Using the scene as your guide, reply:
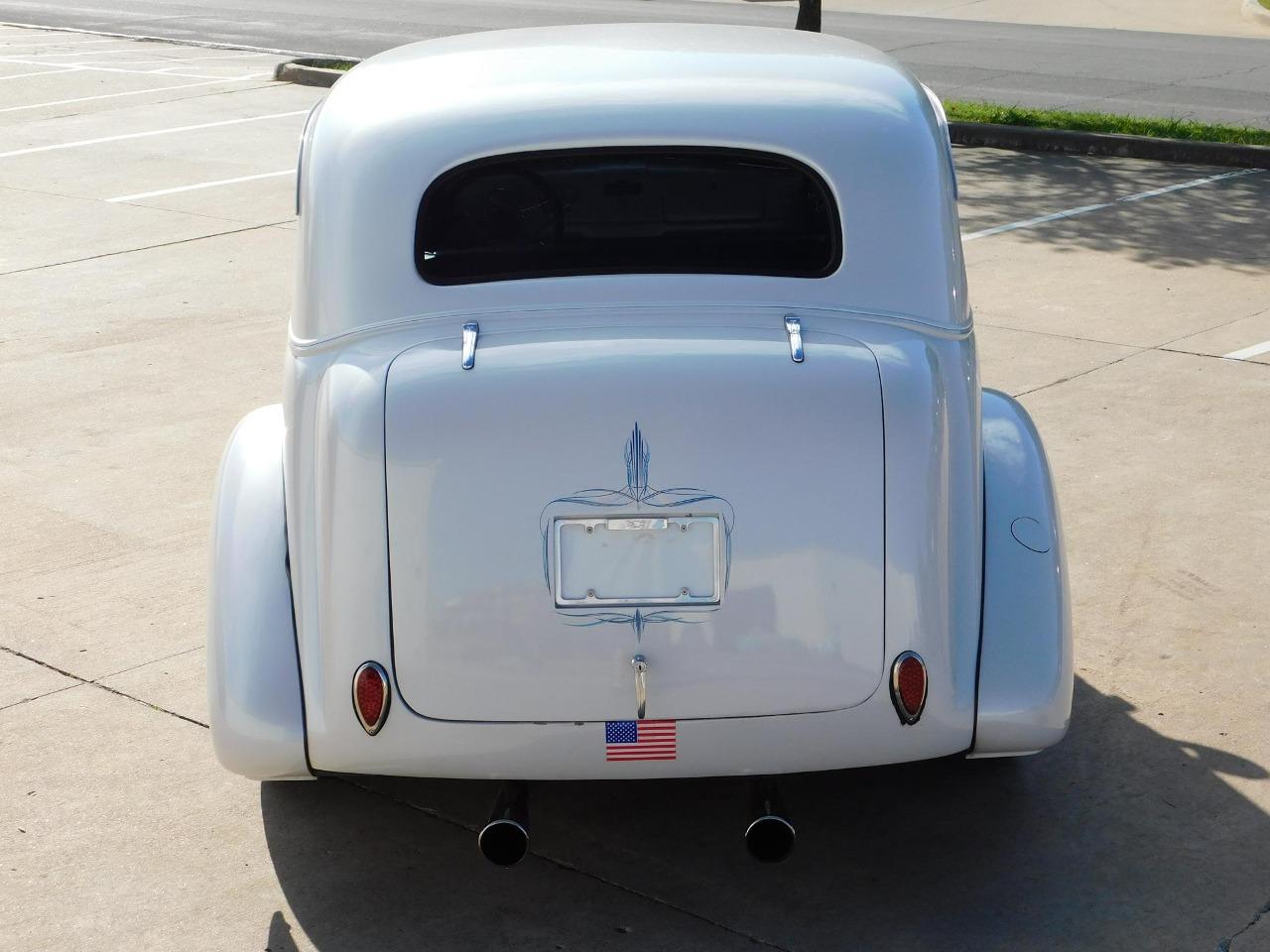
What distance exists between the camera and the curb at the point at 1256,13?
75.4ft

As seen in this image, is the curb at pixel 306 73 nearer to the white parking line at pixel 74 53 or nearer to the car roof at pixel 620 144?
the white parking line at pixel 74 53

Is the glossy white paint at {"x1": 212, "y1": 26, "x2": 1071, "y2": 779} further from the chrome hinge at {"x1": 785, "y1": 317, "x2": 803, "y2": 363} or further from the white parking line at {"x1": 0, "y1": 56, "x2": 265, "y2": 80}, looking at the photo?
the white parking line at {"x1": 0, "y1": 56, "x2": 265, "y2": 80}

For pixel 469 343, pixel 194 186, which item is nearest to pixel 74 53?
pixel 194 186

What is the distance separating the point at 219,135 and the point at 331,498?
461 inches

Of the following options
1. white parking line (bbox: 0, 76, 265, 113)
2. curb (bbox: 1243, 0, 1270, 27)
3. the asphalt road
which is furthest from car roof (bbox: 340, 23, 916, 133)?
curb (bbox: 1243, 0, 1270, 27)

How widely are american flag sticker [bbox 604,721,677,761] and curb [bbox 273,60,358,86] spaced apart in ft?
47.8

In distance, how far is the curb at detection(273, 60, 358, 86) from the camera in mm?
17047

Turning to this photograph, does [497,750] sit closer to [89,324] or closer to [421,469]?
[421,469]

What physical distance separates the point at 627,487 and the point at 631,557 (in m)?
0.15

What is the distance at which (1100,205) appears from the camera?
1105 cm

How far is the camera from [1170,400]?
7.11 meters

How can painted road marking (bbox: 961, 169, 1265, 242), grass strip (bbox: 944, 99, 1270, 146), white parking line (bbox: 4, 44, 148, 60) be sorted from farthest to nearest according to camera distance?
white parking line (bbox: 4, 44, 148, 60) < grass strip (bbox: 944, 99, 1270, 146) < painted road marking (bbox: 961, 169, 1265, 242)

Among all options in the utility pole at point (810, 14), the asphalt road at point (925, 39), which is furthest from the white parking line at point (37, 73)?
the utility pole at point (810, 14)

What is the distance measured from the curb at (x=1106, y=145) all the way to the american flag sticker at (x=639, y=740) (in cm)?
964
